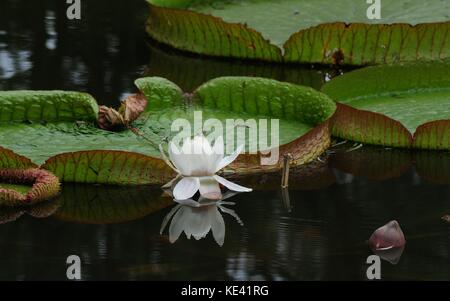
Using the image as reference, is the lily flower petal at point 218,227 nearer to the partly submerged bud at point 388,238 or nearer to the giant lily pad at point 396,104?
the partly submerged bud at point 388,238

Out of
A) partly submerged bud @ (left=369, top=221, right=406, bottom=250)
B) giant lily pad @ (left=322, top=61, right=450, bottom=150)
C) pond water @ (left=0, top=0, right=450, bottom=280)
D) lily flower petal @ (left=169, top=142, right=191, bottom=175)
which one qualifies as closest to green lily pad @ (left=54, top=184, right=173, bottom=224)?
pond water @ (left=0, top=0, right=450, bottom=280)

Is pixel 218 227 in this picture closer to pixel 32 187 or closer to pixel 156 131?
pixel 32 187

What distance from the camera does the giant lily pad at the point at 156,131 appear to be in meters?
3.81

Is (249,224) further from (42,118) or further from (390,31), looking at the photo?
(390,31)

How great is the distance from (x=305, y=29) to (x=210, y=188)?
1.61m

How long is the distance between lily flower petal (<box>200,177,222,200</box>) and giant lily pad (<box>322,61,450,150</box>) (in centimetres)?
75

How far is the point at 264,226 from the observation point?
350cm

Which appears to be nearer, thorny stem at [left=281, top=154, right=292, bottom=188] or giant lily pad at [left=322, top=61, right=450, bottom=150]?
thorny stem at [left=281, top=154, right=292, bottom=188]

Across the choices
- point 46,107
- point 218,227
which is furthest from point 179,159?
point 46,107

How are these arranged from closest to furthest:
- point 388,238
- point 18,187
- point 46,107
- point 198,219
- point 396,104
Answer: point 388,238 < point 198,219 < point 18,187 < point 46,107 < point 396,104

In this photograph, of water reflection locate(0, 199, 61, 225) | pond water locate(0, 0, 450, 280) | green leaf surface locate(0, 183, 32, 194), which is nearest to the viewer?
pond water locate(0, 0, 450, 280)

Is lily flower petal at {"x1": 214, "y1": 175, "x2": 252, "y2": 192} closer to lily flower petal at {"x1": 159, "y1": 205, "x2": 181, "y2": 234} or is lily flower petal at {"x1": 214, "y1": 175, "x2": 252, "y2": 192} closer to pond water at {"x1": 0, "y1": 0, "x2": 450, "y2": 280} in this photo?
pond water at {"x1": 0, "y1": 0, "x2": 450, "y2": 280}

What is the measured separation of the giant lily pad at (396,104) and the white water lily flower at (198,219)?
2.56 feet

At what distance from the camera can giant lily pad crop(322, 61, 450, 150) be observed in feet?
14.0
